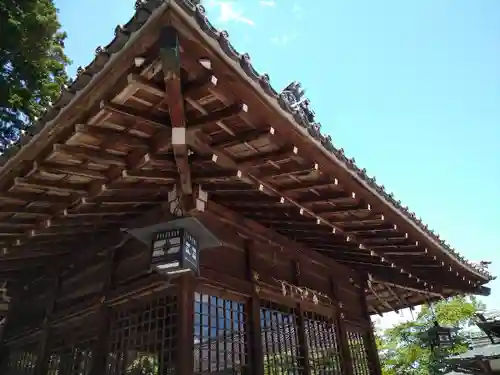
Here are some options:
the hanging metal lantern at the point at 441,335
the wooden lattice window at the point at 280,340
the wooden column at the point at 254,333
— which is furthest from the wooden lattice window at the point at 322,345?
the hanging metal lantern at the point at 441,335

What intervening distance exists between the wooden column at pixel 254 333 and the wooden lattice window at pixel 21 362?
466cm

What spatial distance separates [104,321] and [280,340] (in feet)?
9.80

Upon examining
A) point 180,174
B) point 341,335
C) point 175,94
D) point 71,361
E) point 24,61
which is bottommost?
point 71,361

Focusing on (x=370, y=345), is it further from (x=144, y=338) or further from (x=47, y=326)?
(x=47, y=326)

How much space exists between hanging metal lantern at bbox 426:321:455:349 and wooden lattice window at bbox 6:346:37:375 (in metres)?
10.2

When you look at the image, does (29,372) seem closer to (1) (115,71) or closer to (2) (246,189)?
(2) (246,189)

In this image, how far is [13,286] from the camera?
934 cm

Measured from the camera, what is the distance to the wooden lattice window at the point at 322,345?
7.62 meters

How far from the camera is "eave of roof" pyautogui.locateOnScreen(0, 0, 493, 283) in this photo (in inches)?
115

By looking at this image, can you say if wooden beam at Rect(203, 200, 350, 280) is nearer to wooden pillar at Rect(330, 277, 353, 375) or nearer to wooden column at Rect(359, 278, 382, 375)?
wooden pillar at Rect(330, 277, 353, 375)

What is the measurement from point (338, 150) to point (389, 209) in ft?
6.20

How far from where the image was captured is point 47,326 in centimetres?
759

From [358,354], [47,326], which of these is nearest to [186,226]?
[47,326]

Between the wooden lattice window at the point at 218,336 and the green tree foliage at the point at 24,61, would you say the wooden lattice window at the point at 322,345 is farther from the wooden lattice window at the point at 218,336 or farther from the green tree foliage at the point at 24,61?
the green tree foliage at the point at 24,61
